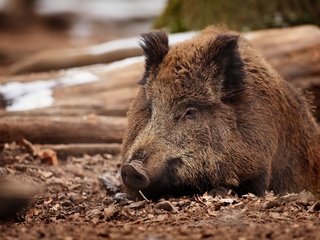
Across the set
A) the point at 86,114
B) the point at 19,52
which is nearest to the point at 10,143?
the point at 86,114

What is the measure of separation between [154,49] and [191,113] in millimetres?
709

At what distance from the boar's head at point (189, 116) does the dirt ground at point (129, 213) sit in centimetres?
28

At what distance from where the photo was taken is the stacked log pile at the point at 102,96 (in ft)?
30.4

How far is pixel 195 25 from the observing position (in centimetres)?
1180

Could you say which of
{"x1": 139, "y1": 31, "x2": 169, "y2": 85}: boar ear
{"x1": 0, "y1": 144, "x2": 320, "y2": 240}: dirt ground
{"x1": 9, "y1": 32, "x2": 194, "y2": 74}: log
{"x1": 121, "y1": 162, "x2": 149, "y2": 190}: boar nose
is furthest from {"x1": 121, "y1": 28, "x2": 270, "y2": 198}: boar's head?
{"x1": 9, "y1": 32, "x2": 194, "y2": 74}: log

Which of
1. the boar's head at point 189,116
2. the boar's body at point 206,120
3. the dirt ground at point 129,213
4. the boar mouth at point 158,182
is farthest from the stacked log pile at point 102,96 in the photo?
the boar mouth at point 158,182

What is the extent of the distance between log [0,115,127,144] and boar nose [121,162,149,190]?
285cm

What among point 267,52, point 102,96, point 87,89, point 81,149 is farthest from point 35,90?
point 267,52

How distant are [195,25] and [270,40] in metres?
1.56

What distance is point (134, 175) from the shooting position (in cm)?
653

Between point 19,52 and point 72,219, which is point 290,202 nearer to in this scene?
point 72,219

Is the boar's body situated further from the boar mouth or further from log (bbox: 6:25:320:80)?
log (bbox: 6:25:320:80)

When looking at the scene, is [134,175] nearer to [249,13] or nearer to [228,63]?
[228,63]

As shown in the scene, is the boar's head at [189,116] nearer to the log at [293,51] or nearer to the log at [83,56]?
the log at [293,51]
